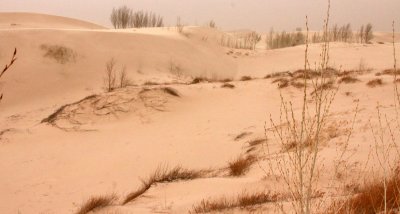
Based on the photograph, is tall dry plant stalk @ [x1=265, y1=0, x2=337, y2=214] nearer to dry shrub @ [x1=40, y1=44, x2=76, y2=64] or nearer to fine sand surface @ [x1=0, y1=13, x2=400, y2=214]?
fine sand surface @ [x1=0, y1=13, x2=400, y2=214]

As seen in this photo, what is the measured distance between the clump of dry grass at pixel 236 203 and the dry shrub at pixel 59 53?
1389 centimetres

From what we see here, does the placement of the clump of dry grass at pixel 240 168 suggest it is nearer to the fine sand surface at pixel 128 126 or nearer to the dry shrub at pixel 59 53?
the fine sand surface at pixel 128 126

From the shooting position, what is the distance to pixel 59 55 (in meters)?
A: 16.1

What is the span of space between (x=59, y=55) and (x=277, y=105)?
33.7 feet

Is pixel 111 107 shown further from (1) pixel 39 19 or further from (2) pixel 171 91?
(1) pixel 39 19

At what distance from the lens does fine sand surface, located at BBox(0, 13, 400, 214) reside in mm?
4969

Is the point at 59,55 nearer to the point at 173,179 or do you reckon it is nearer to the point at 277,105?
the point at 277,105

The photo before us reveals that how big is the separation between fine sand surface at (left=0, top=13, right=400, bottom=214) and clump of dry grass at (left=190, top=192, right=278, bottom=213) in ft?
0.46

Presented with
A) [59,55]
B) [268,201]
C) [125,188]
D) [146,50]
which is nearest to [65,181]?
[125,188]

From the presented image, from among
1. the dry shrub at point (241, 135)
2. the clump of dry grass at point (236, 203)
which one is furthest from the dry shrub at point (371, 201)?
the dry shrub at point (241, 135)

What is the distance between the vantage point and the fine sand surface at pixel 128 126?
497cm

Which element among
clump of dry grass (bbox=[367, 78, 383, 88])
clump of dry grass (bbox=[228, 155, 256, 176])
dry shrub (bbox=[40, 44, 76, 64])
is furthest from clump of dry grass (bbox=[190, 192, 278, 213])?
dry shrub (bbox=[40, 44, 76, 64])

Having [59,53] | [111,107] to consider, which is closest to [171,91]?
[111,107]

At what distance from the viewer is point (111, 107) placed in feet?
34.8
